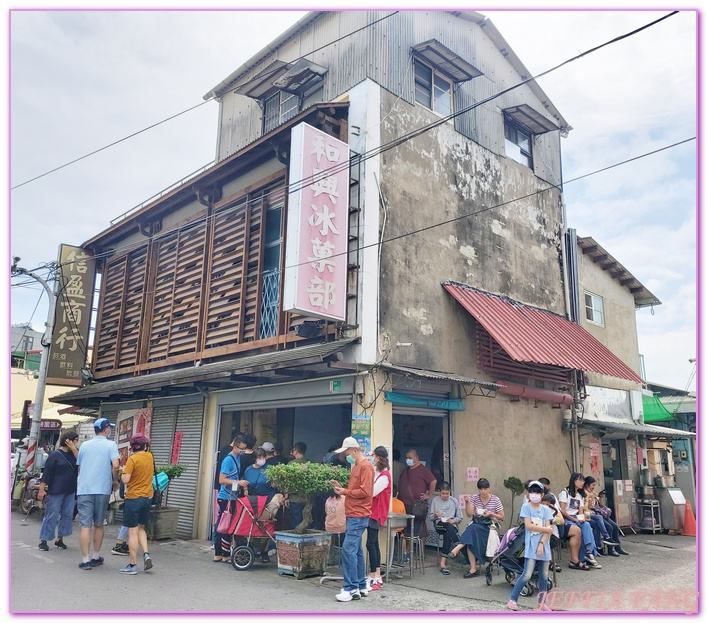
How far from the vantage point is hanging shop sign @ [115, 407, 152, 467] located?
15.1 m

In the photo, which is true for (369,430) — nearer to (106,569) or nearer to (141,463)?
(141,463)

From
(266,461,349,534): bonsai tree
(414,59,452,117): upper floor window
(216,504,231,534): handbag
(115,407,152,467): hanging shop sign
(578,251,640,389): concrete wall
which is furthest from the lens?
(578,251,640,389): concrete wall

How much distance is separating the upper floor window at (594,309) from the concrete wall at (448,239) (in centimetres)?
153

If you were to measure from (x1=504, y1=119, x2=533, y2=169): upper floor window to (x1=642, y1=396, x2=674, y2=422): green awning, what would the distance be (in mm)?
7693

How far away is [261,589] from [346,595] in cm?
115

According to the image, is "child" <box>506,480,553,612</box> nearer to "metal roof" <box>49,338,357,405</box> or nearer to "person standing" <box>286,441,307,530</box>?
"metal roof" <box>49,338,357,405</box>

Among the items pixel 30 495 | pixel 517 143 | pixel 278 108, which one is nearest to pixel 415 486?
pixel 517 143

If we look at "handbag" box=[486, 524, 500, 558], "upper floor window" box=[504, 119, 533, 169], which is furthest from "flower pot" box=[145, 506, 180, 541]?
"upper floor window" box=[504, 119, 533, 169]

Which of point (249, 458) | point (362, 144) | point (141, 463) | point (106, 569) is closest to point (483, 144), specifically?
point (362, 144)

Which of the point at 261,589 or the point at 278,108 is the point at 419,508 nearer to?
the point at 261,589

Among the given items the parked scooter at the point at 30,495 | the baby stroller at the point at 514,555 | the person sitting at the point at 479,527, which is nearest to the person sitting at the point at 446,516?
the person sitting at the point at 479,527

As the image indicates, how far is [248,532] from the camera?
29.7 feet

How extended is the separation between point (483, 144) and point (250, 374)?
7301mm

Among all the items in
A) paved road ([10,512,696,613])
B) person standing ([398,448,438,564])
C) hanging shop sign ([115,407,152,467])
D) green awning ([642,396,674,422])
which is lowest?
paved road ([10,512,696,613])
